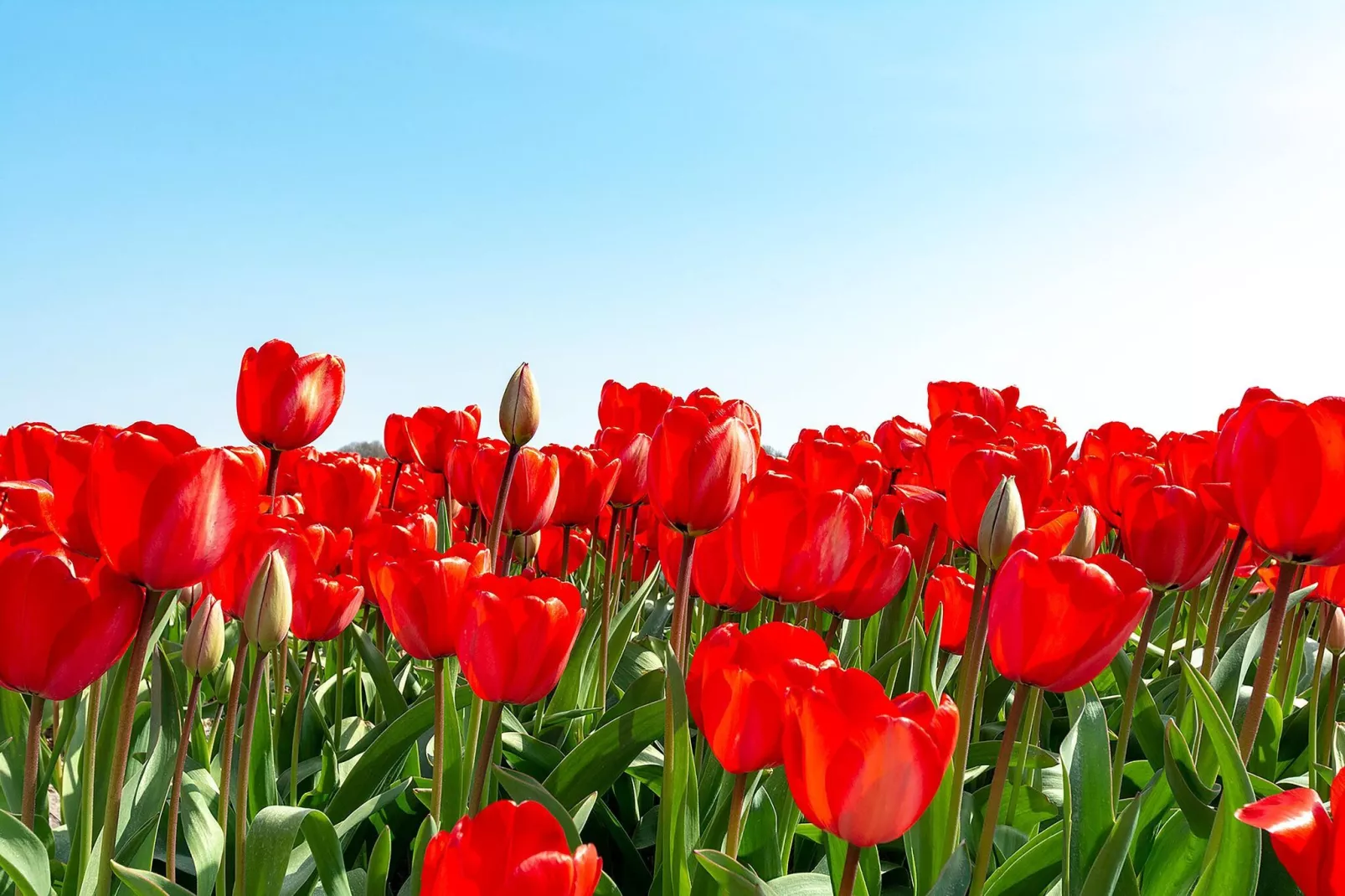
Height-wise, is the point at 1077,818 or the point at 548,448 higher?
the point at 548,448

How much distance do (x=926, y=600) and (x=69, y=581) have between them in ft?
6.31

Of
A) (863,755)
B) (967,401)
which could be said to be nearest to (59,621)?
(863,755)

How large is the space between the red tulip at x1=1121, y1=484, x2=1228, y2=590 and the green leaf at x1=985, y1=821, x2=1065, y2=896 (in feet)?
1.84

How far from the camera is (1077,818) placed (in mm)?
1881

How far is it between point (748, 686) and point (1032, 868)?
0.87m

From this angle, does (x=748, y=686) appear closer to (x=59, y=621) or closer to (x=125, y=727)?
(x=125, y=727)

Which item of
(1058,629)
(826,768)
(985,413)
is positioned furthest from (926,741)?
(985,413)

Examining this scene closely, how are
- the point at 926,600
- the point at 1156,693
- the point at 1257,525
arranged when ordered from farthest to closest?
1. the point at 1156,693
2. the point at 926,600
3. the point at 1257,525

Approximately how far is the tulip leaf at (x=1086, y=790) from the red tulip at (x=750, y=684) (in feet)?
2.28

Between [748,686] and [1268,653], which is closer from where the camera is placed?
[748,686]

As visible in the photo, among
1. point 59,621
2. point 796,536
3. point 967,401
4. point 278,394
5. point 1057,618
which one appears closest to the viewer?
point 59,621

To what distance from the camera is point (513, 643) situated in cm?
160

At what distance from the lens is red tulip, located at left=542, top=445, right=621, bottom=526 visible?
2807 mm

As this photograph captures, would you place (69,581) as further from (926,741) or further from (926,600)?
(926,600)
